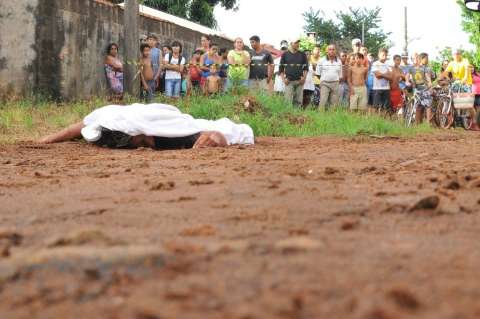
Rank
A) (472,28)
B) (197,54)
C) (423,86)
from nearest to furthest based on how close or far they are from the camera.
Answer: (197,54) < (423,86) < (472,28)

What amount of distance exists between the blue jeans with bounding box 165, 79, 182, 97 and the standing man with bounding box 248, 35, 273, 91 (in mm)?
1203

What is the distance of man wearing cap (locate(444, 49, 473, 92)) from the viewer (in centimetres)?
1664

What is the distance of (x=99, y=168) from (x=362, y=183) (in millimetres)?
2380

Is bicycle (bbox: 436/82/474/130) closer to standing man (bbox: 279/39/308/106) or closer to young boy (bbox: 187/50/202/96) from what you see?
standing man (bbox: 279/39/308/106)

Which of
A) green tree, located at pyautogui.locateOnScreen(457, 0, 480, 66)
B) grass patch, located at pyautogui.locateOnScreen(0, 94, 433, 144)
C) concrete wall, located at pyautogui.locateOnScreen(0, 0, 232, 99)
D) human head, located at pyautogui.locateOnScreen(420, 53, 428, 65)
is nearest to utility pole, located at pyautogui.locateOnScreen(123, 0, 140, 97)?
grass patch, located at pyautogui.locateOnScreen(0, 94, 433, 144)

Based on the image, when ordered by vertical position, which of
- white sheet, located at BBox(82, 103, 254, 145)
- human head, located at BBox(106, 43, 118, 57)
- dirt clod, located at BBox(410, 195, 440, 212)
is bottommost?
dirt clod, located at BBox(410, 195, 440, 212)

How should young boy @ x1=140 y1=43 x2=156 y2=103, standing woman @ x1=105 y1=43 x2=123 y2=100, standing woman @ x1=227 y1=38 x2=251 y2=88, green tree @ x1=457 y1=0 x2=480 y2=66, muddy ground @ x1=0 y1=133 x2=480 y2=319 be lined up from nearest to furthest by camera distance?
1. muddy ground @ x1=0 y1=133 x2=480 y2=319
2. young boy @ x1=140 y1=43 x2=156 y2=103
3. standing woman @ x1=227 y1=38 x2=251 y2=88
4. standing woman @ x1=105 y1=43 x2=123 y2=100
5. green tree @ x1=457 y1=0 x2=480 y2=66

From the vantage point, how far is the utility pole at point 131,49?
44.7 feet

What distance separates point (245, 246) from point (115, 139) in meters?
6.42

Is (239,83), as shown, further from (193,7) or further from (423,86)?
(193,7)

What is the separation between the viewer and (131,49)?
13.7 meters

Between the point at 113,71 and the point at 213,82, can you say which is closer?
the point at 213,82

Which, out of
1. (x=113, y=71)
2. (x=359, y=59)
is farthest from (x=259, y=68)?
(x=113, y=71)

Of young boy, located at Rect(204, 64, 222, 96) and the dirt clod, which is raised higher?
young boy, located at Rect(204, 64, 222, 96)
